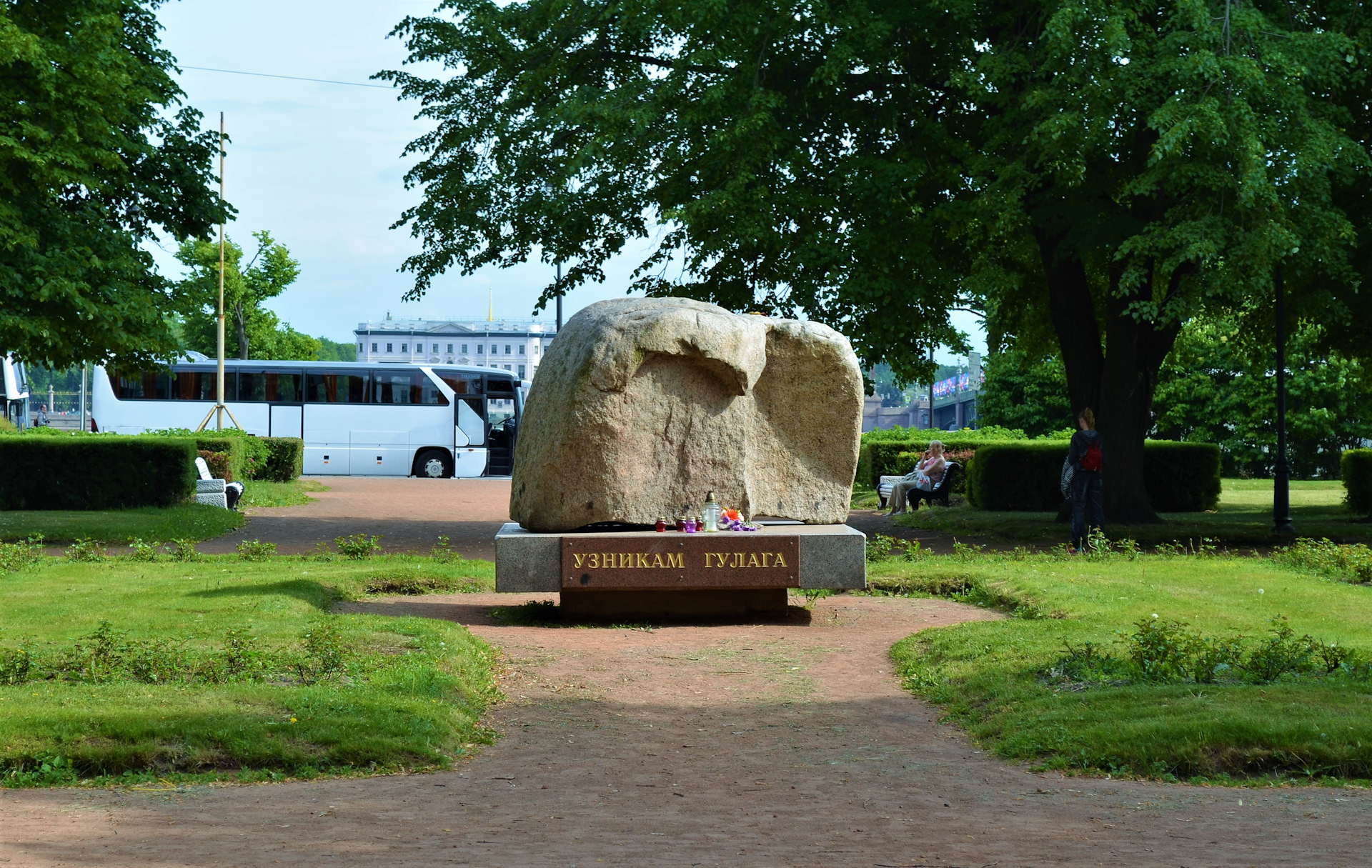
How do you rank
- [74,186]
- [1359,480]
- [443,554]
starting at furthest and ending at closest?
[1359,480] < [74,186] < [443,554]

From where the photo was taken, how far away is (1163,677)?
756cm

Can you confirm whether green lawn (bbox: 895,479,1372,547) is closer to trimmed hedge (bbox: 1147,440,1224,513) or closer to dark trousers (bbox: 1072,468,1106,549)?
trimmed hedge (bbox: 1147,440,1224,513)

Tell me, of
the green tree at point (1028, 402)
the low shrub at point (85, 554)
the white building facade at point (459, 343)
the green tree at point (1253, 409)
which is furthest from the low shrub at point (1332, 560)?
the white building facade at point (459, 343)

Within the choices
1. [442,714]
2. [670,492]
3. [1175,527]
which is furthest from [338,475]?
[442,714]

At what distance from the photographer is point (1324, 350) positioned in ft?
68.6

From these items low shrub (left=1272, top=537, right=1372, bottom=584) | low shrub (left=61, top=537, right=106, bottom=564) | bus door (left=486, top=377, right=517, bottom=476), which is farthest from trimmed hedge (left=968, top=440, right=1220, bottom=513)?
bus door (left=486, top=377, right=517, bottom=476)

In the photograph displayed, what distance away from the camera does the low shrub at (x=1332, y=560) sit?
13289mm

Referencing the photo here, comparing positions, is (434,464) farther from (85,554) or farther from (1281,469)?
(1281,469)

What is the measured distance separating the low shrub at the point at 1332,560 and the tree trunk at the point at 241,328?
45056 millimetres

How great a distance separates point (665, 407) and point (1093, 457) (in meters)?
7.24

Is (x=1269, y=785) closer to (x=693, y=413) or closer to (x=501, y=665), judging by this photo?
(x=501, y=665)

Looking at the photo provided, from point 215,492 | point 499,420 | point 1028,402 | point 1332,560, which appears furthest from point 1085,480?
point 1028,402

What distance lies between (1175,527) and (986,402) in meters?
31.6

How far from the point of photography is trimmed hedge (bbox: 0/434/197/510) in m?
22.5
